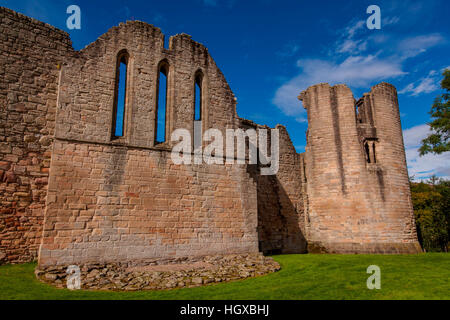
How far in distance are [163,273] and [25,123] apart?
5.86m

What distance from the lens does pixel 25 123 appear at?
29.0ft

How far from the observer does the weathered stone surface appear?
6.92 meters

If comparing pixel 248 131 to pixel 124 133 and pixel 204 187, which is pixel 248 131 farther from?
pixel 124 133

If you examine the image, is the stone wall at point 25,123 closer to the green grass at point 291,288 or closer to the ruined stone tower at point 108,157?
the ruined stone tower at point 108,157

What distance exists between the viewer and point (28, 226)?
843cm

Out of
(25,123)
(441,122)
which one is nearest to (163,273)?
(25,123)

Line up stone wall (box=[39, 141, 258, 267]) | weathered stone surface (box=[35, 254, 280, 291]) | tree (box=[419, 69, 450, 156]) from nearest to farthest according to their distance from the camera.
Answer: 1. weathered stone surface (box=[35, 254, 280, 291])
2. stone wall (box=[39, 141, 258, 267])
3. tree (box=[419, 69, 450, 156])

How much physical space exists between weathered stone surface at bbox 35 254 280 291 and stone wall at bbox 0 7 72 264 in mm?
1695

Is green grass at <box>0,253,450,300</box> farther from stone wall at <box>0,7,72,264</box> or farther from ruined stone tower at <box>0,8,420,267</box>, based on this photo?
ruined stone tower at <box>0,8,420,267</box>

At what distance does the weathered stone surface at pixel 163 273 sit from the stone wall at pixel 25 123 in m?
1.69

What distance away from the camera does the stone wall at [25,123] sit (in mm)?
8297

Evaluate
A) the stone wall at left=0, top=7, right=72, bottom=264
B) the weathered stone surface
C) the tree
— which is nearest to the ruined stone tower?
the stone wall at left=0, top=7, right=72, bottom=264

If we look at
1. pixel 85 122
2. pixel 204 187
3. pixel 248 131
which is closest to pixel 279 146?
pixel 248 131
